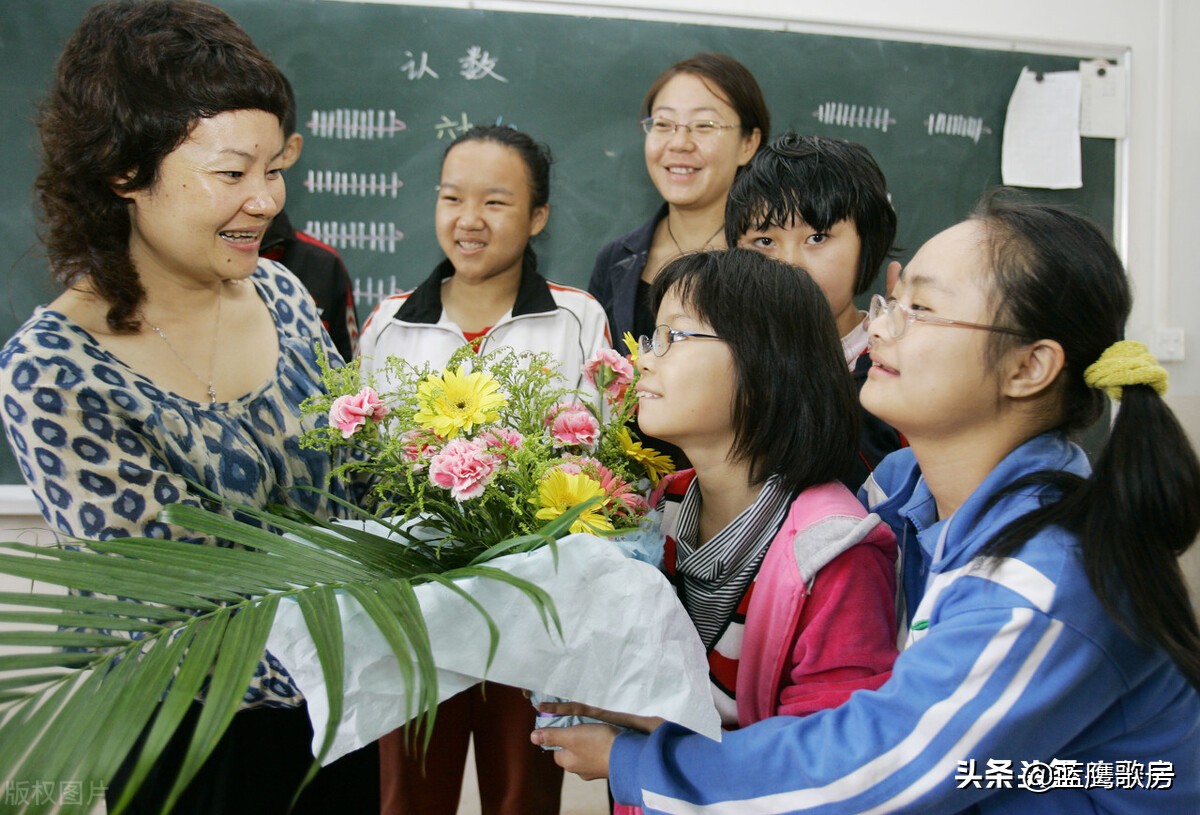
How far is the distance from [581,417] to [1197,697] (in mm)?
793

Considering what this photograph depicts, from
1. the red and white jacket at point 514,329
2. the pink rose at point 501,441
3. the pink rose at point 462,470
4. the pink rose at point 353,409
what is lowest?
the pink rose at point 462,470

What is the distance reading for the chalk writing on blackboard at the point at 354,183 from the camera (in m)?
3.10

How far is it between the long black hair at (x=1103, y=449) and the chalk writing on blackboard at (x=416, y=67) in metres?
2.41

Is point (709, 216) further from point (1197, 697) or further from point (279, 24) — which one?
point (1197, 697)

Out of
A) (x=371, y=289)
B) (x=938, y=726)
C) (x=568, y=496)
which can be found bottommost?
(x=938, y=726)

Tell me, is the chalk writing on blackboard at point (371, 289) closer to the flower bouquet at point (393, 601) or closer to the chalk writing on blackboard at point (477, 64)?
the chalk writing on blackboard at point (477, 64)

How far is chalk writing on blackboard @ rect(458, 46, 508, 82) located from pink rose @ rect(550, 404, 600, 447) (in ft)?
7.61

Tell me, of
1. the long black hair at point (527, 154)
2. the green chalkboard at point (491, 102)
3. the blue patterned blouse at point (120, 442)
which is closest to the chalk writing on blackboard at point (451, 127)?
the green chalkboard at point (491, 102)

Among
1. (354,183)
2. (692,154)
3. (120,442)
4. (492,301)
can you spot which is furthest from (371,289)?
(120,442)

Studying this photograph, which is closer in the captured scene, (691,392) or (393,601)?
(393,601)

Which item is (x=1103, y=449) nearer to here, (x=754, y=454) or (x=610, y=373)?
(x=754, y=454)

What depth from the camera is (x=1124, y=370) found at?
0.99 metres

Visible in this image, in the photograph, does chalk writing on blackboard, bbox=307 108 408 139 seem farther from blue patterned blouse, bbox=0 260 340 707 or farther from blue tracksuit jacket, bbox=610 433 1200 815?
blue tracksuit jacket, bbox=610 433 1200 815

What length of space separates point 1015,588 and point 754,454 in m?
0.43
